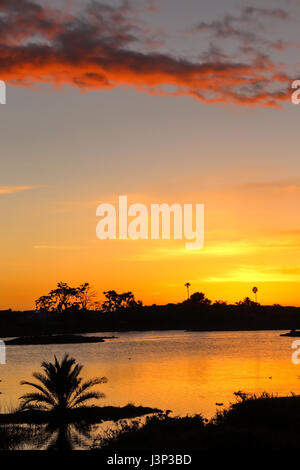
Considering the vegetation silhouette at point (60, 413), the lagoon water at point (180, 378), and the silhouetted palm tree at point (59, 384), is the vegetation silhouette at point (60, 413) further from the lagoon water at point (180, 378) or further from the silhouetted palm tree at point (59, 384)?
the lagoon water at point (180, 378)

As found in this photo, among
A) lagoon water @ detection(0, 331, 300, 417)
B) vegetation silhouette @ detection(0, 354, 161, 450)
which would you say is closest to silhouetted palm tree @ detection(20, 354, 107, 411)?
vegetation silhouette @ detection(0, 354, 161, 450)

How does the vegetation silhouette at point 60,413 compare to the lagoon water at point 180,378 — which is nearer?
the vegetation silhouette at point 60,413

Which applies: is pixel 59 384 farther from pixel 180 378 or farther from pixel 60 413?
pixel 180 378

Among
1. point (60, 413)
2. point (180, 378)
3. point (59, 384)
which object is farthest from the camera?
point (180, 378)

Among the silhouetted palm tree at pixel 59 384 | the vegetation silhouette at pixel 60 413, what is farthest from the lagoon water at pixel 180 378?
the silhouetted palm tree at pixel 59 384

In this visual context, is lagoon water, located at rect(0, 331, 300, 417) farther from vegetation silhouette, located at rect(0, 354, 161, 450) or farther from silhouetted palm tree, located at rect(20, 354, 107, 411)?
silhouetted palm tree, located at rect(20, 354, 107, 411)

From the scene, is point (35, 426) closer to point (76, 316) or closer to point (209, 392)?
point (209, 392)

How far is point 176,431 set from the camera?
2466cm

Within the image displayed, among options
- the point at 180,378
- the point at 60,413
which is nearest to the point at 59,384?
the point at 60,413

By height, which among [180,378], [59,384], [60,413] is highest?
[59,384]

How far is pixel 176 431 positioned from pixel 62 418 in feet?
34.6

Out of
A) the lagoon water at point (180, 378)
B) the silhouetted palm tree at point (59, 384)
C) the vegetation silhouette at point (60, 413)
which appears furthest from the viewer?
the lagoon water at point (180, 378)

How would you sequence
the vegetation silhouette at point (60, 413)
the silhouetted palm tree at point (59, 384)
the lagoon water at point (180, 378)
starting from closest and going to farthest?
the vegetation silhouette at point (60, 413)
the silhouetted palm tree at point (59, 384)
the lagoon water at point (180, 378)
